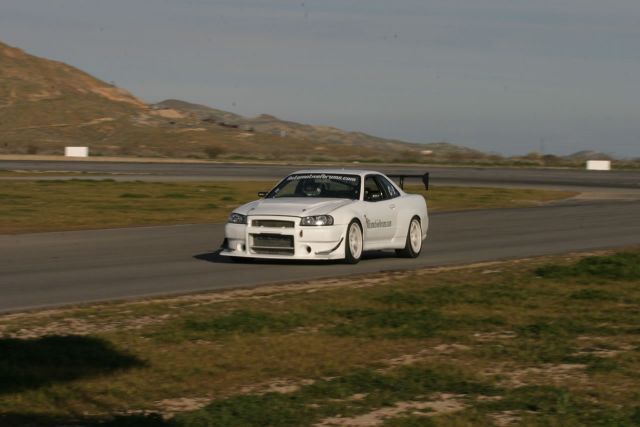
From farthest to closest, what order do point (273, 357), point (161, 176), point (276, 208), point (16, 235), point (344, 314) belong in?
1. point (161, 176)
2. point (16, 235)
3. point (276, 208)
4. point (344, 314)
5. point (273, 357)

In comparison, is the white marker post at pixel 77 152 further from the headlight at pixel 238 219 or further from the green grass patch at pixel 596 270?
the green grass patch at pixel 596 270

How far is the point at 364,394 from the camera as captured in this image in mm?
8148

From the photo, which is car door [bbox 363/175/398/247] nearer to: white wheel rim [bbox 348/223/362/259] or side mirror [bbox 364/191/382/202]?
side mirror [bbox 364/191/382/202]

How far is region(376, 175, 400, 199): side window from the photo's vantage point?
18.8 meters

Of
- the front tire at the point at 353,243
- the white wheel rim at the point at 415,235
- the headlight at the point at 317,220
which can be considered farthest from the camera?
the white wheel rim at the point at 415,235

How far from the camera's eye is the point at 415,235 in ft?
62.7

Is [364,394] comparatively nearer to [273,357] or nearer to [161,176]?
[273,357]

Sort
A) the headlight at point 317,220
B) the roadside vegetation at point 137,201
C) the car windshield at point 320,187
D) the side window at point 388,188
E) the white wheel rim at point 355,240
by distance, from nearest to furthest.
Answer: the headlight at point 317,220, the white wheel rim at point 355,240, the car windshield at point 320,187, the side window at point 388,188, the roadside vegetation at point 137,201

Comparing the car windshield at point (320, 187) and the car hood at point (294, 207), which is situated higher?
the car windshield at point (320, 187)

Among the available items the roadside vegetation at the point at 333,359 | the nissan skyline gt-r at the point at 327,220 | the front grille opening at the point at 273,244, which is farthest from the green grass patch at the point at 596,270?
the front grille opening at the point at 273,244

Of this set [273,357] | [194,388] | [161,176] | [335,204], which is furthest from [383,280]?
[161,176]

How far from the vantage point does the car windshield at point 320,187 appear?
1816cm

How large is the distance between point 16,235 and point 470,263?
29.3 ft

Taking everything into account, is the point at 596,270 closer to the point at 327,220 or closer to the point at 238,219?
the point at 327,220
